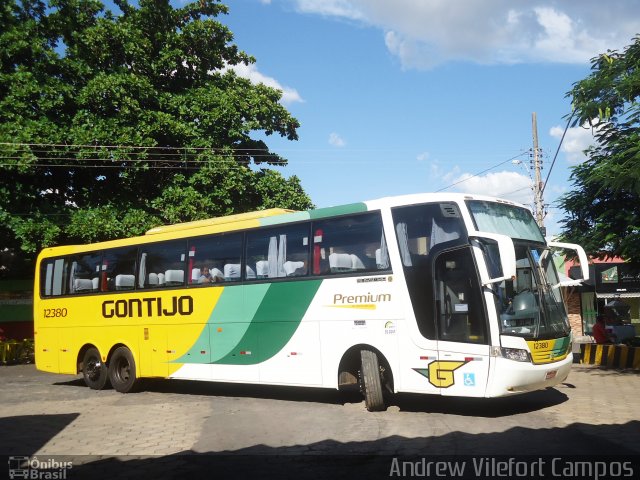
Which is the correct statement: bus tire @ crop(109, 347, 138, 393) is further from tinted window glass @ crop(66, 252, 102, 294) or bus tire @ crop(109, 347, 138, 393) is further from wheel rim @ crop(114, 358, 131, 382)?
tinted window glass @ crop(66, 252, 102, 294)

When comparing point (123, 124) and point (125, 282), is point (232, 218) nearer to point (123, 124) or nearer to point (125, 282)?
point (125, 282)

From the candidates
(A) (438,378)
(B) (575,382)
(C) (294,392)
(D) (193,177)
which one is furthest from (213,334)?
(D) (193,177)

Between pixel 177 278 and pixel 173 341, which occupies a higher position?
pixel 177 278

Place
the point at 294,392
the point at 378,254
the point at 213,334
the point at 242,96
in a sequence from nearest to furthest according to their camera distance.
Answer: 1. the point at 378,254
2. the point at 213,334
3. the point at 294,392
4. the point at 242,96

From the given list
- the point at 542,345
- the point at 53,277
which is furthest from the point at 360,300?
the point at 53,277

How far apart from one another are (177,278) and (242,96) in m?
11.3

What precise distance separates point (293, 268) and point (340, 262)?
103 centimetres

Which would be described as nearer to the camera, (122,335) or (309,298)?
(309,298)

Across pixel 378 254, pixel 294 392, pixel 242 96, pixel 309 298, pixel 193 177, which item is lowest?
pixel 294 392

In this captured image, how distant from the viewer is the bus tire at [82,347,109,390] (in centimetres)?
1472

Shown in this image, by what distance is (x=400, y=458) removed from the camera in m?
6.85

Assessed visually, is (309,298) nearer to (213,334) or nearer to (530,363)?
(213,334)

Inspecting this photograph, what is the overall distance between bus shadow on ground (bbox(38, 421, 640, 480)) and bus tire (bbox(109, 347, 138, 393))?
6.96m

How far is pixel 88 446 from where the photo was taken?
8.09 meters
